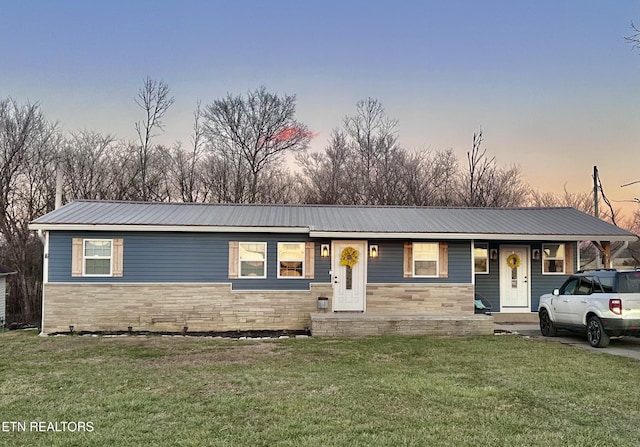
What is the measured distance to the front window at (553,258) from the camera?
44.1 ft

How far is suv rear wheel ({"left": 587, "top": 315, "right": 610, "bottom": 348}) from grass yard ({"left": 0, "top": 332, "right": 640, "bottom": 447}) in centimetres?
77

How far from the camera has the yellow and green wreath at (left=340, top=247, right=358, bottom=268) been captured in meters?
12.3

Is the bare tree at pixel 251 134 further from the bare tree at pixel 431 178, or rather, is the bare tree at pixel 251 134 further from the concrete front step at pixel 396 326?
the concrete front step at pixel 396 326

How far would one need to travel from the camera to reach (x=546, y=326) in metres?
10.9

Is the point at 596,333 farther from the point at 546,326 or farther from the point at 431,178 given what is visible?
the point at 431,178

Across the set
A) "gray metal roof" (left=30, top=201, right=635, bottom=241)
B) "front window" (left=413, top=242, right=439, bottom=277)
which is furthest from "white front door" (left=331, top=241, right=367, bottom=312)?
"front window" (left=413, top=242, right=439, bottom=277)

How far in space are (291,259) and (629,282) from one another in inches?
299

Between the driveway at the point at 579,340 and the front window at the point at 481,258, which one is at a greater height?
the front window at the point at 481,258

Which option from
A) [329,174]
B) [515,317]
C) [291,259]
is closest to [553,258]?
[515,317]

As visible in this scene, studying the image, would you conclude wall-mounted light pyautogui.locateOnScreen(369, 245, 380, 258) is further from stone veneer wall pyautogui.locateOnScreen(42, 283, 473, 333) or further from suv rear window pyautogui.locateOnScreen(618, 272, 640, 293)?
suv rear window pyautogui.locateOnScreen(618, 272, 640, 293)

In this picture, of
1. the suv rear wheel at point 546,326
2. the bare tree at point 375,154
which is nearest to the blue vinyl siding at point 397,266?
the suv rear wheel at point 546,326

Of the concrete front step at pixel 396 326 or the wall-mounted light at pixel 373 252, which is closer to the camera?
the concrete front step at pixel 396 326

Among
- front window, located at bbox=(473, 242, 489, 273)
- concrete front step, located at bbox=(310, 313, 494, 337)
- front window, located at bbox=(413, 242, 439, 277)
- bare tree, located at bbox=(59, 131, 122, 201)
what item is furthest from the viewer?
bare tree, located at bbox=(59, 131, 122, 201)

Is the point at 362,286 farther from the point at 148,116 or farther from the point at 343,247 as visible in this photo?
the point at 148,116
